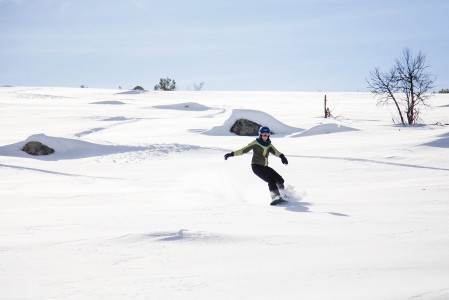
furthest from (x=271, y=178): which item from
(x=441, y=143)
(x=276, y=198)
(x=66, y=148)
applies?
(x=66, y=148)

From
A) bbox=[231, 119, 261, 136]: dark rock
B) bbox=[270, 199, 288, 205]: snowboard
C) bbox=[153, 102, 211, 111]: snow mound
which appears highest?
bbox=[153, 102, 211, 111]: snow mound

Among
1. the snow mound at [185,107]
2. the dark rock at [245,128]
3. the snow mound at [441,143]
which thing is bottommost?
the snow mound at [441,143]

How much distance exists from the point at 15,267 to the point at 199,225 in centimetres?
227

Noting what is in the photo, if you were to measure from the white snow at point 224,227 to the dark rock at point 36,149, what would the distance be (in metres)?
0.81

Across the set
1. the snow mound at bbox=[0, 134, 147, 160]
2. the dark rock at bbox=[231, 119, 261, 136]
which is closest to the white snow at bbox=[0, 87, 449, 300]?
the snow mound at bbox=[0, 134, 147, 160]

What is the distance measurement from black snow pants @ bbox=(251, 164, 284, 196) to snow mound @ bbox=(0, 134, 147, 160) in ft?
31.9

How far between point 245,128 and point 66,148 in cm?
866

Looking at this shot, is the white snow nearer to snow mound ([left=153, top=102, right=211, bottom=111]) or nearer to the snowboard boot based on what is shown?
the snowboard boot

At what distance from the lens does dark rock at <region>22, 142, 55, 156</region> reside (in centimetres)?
1784

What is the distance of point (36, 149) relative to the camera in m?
17.9

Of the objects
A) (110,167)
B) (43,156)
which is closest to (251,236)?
(110,167)

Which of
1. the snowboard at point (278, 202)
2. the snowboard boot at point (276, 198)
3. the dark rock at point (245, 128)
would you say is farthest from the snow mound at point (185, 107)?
the snowboard at point (278, 202)

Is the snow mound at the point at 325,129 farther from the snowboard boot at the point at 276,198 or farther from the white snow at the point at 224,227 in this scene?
the snowboard boot at the point at 276,198

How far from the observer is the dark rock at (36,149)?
17844 millimetres
